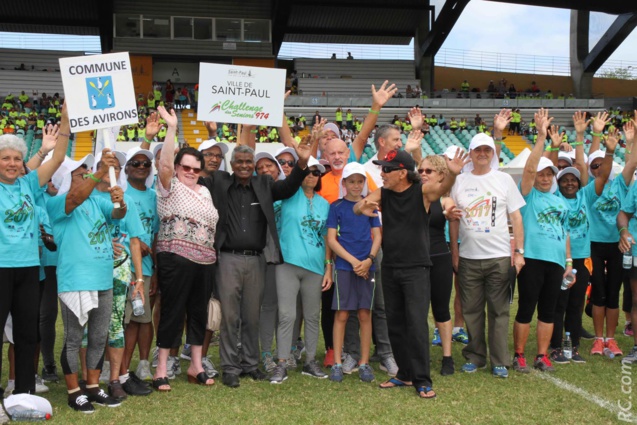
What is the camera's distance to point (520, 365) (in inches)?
245

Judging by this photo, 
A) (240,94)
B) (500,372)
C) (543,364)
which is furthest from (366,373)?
(240,94)

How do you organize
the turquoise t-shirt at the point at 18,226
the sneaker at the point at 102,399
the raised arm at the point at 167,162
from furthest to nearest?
the raised arm at the point at 167,162, the sneaker at the point at 102,399, the turquoise t-shirt at the point at 18,226

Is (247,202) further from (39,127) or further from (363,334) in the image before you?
(39,127)

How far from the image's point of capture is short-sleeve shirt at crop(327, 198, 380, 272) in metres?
6.03

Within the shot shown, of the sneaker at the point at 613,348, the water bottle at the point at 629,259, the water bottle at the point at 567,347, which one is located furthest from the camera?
the sneaker at the point at 613,348

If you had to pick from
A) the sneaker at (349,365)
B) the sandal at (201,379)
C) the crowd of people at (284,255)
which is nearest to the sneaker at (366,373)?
the crowd of people at (284,255)

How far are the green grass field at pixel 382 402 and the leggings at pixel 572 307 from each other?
550mm

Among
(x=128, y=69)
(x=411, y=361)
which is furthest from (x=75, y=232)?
(x=411, y=361)

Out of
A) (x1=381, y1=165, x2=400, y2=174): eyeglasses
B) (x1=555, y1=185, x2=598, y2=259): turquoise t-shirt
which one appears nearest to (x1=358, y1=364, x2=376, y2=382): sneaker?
(x1=381, y1=165, x2=400, y2=174): eyeglasses

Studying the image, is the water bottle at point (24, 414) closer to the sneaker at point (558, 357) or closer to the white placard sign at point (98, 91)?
the white placard sign at point (98, 91)

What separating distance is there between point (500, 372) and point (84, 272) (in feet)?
11.8

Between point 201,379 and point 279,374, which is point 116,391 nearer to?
point 201,379

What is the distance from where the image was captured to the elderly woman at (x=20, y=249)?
4.67 metres

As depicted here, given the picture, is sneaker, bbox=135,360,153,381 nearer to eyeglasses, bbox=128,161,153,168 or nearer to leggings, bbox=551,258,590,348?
eyeglasses, bbox=128,161,153,168
